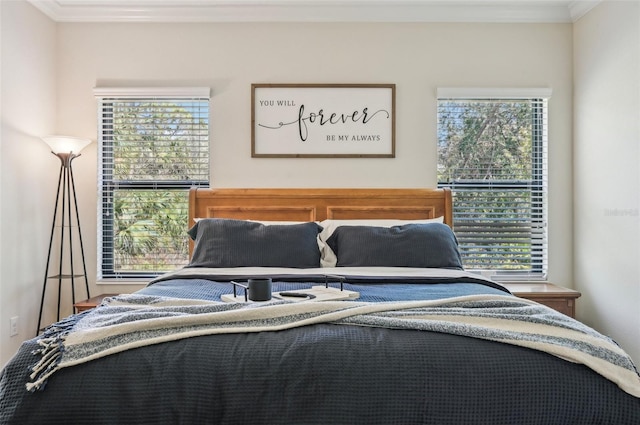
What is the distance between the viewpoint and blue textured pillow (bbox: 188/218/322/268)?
113 inches

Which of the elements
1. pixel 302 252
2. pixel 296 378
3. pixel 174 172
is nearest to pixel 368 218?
pixel 302 252

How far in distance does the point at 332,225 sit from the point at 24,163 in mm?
2110

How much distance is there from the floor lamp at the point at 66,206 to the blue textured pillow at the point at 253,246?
112 cm

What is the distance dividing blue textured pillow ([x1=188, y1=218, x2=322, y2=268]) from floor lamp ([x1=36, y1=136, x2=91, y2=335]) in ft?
3.68

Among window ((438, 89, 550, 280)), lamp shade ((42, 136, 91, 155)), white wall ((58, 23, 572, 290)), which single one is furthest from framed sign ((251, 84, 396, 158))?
lamp shade ((42, 136, 91, 155))

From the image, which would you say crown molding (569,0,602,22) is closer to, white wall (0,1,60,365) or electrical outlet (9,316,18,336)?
white wall (0,1,60,365)

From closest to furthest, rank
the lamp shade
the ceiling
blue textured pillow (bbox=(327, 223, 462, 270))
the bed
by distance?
the bed, blue textured pillow (bbox=(327, 223, 462, 270)), the lamp shade, the ceiling

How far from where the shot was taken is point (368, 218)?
357 cm

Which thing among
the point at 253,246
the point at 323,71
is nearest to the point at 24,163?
the point at 253,246

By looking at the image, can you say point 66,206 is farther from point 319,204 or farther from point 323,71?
point 323,71

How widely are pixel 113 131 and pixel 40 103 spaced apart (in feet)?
1.65

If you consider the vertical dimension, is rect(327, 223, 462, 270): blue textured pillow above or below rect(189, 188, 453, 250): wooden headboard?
below

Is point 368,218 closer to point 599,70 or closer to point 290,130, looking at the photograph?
point 290,130

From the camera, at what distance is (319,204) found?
11.8ft
